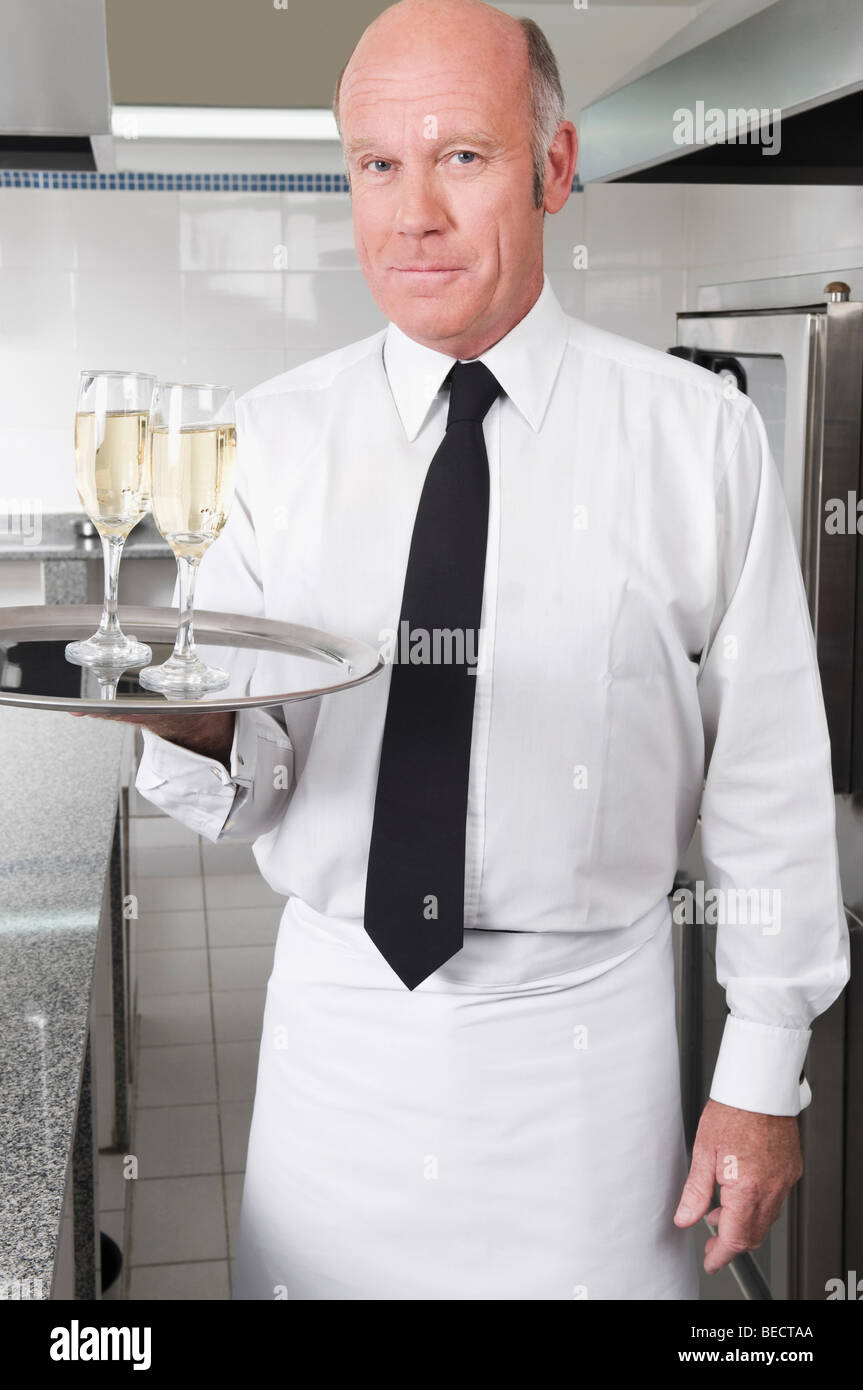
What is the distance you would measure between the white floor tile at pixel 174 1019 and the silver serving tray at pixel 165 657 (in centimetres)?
222

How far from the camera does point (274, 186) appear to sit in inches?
183

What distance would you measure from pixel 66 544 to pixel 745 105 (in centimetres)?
314

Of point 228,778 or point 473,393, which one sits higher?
point 473,393

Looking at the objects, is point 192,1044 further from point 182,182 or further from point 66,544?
point 182,182

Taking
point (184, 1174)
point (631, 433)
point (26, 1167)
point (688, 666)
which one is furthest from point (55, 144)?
point (184, 1174)

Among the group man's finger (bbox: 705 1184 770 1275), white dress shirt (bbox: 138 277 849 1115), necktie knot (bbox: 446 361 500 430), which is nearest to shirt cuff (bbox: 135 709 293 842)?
white dress shirt (bbox: 138 277 849 1115)

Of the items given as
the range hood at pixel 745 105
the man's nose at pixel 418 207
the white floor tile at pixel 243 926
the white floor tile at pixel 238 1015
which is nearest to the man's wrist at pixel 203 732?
the man's nose at pixel 418 207

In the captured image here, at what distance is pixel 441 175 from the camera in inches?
46.6

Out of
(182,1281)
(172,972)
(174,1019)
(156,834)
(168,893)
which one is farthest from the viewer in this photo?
(156,834)

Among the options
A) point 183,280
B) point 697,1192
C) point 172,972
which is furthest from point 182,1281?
point 183,280

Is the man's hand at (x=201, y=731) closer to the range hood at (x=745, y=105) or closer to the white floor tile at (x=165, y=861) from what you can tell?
the range hood at (x=745, y=105)
